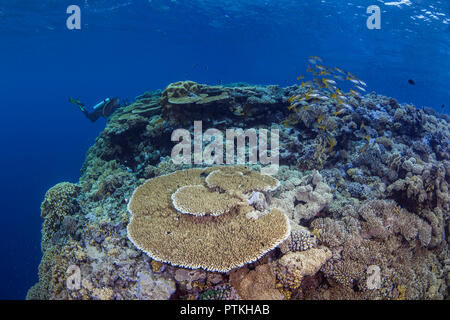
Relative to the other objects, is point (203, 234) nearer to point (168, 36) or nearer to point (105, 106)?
point (105, 106)

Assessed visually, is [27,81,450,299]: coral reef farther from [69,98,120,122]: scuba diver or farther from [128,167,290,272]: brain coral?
[69,98,120,122]: scuba diver

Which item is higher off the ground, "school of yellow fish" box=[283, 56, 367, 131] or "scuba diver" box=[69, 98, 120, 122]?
"school of yellow fish" box=[283, 56, 367, 131]

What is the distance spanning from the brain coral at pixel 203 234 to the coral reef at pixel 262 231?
0.7 inches

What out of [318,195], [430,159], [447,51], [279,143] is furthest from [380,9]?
[318,195]

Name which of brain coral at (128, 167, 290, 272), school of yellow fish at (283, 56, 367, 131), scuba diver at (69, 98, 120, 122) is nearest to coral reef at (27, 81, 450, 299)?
brain coral at (128, 167, 290, 272)

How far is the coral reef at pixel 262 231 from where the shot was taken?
11.5ft

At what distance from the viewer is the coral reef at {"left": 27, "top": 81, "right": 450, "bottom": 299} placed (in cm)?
352

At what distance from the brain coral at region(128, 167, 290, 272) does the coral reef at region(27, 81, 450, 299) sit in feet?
0.06

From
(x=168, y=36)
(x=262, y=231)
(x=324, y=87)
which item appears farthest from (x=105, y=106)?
(x=168, y=36)

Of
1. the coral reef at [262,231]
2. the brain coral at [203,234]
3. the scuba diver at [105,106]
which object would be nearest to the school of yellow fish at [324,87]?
the coral reef at [262,231]

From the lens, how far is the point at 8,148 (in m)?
54.7

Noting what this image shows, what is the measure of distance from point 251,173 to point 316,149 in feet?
9.73

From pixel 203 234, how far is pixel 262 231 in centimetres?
95

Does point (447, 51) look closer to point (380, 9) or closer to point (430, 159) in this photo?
point (380, 9)
